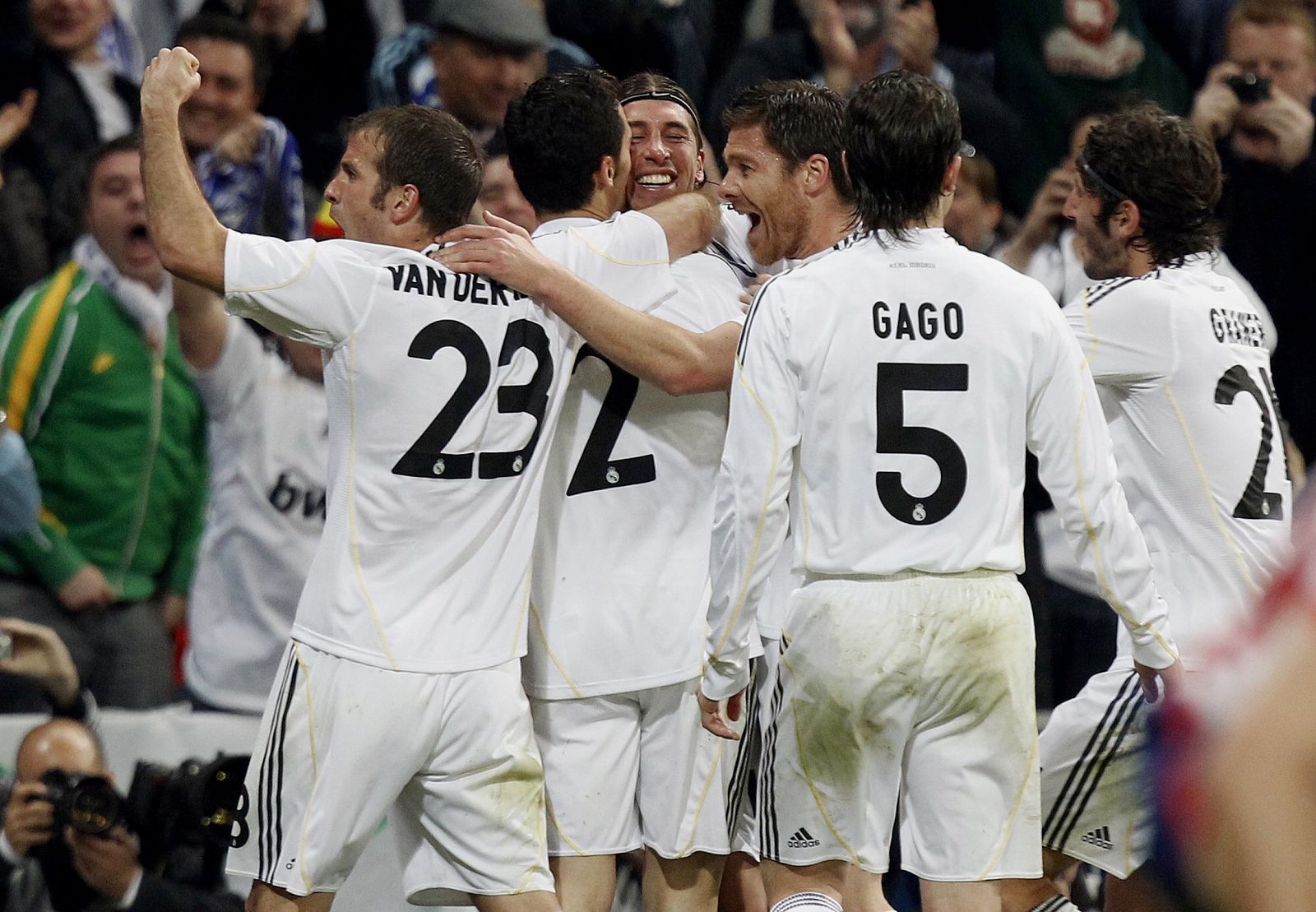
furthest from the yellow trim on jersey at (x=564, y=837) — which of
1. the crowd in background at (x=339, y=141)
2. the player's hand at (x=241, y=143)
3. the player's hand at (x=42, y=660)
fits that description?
the player's hand at (x=241, y=143)

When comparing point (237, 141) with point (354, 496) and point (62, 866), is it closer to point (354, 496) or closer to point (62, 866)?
point (62, 866)

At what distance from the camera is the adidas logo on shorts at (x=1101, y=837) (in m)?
4.10

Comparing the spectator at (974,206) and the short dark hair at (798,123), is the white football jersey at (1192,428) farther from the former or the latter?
the spectator at (974,206)

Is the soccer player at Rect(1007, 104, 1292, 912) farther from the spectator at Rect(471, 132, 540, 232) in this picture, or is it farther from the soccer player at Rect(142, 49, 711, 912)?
the spectator at Rect(471, 132, 540, 232)

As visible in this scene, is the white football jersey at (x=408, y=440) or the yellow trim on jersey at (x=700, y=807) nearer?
the white football jersey at (x=408, y=440)

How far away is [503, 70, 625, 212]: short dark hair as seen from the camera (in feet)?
13.4

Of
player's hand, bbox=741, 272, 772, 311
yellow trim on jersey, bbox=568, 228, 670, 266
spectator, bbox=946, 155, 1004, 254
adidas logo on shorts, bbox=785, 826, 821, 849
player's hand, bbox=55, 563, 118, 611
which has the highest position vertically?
spectator, bbox=946, 155, 1004, 254

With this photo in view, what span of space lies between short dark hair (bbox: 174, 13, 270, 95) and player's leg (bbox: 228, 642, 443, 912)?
149 inches

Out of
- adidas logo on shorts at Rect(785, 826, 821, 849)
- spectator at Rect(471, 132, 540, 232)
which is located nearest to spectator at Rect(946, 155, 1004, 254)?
spectator at Rect(471, 132, 540, 232)

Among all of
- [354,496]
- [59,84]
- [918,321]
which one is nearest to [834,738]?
[918,321]

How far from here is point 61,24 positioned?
6656mm

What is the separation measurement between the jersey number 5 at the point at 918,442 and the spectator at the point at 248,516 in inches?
121

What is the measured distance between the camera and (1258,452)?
4176 mm

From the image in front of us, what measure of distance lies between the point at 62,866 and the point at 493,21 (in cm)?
378
